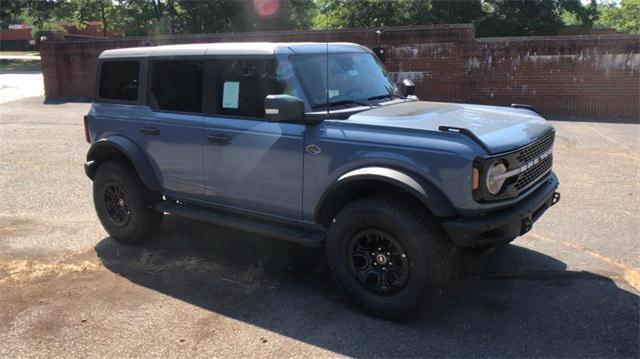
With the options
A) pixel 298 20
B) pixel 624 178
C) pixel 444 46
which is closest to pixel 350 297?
pixel 624 178

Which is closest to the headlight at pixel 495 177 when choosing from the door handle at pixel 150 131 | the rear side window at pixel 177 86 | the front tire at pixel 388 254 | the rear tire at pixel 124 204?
the front tire at pixel 388 254

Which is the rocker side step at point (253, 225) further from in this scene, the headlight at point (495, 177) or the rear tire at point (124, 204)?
Answer: the headlight at point (495, 177)

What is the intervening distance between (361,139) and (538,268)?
2168 mm

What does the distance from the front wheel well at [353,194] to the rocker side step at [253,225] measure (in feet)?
0.55

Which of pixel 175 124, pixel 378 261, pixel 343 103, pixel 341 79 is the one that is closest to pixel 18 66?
pixel 175 124

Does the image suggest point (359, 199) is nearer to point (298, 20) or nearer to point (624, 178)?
point (624, 178)

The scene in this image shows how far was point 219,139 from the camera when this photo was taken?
4.61m

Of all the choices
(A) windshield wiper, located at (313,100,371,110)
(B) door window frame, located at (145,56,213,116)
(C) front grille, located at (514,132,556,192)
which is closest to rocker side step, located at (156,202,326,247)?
(B) door window frame, located at (145,56,213,116)

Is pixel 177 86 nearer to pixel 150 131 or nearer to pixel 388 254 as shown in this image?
pixel 150 131

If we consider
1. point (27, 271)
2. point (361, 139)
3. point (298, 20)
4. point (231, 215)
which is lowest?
point (27, 271)

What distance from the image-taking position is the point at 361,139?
3.88m

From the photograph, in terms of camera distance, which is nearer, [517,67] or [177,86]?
[177,86]

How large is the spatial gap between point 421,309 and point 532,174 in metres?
1.33

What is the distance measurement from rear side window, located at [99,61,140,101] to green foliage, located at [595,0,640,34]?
35.9m
